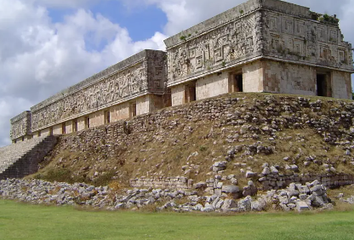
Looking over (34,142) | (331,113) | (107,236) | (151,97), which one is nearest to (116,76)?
(151,97)

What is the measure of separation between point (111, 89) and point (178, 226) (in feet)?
66.2

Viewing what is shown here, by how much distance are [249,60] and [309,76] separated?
9.31 ft

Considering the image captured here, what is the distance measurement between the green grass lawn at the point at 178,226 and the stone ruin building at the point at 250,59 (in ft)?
28.2

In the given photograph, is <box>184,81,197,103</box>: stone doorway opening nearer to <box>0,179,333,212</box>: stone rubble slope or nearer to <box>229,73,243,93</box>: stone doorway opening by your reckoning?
<box>229,73,243,93</box>: stone doorway opening

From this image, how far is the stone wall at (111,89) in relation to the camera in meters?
23.4

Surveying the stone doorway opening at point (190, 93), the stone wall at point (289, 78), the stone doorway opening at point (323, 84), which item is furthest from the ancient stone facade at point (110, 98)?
the stone doorway opening at point (323, 84)

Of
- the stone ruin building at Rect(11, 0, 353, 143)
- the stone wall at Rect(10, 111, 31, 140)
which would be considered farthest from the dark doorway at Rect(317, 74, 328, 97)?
the stone wall at Rect(10, 111, 31, 140)

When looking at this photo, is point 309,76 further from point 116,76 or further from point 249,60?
point 116,76

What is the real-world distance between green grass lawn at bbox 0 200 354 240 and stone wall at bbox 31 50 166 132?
1396cm

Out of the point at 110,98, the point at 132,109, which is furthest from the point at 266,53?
the point at 110,98

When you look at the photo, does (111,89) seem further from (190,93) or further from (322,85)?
(322,85)

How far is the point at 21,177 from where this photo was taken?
22875 mm

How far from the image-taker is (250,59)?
16.8 meters

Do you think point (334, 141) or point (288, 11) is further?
point (288, 11)
